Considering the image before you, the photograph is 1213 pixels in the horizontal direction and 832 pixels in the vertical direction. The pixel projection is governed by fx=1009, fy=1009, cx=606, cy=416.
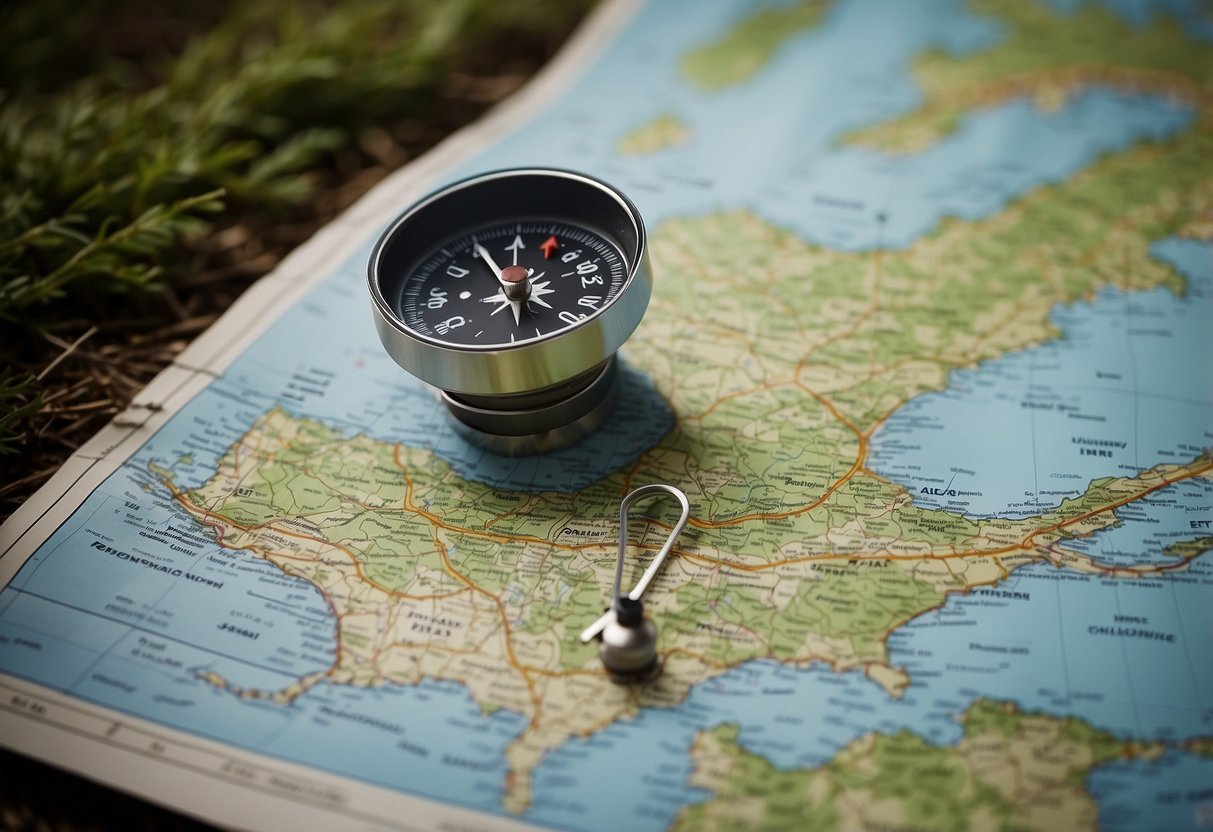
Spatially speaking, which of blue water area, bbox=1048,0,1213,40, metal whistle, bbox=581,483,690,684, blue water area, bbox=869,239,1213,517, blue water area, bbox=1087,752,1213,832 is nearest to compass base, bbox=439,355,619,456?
metal whistle, bbox=581,483,690,684

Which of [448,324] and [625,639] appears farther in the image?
[448,324]

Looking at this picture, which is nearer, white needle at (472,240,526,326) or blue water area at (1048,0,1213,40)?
white needle at (472,240,526,326)

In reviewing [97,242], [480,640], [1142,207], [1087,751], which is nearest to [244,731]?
[480,640]

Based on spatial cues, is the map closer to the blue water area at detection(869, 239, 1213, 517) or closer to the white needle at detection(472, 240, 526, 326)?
the blue water area at detection(869, 239, 1213, 517)

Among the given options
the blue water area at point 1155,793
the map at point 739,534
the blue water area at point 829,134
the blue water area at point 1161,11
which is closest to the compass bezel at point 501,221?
the map at point 739,534

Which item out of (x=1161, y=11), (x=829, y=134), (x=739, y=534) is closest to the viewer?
(x=739, y=534)

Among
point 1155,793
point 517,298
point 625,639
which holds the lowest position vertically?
point 1155,793

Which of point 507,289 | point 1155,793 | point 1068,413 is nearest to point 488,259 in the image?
point 507,289

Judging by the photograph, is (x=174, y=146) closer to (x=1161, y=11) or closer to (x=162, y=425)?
(x=162, y=425)

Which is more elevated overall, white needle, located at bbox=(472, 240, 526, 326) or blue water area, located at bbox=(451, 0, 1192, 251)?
white needle, located at bbox=(472, 240, 526, 326)
